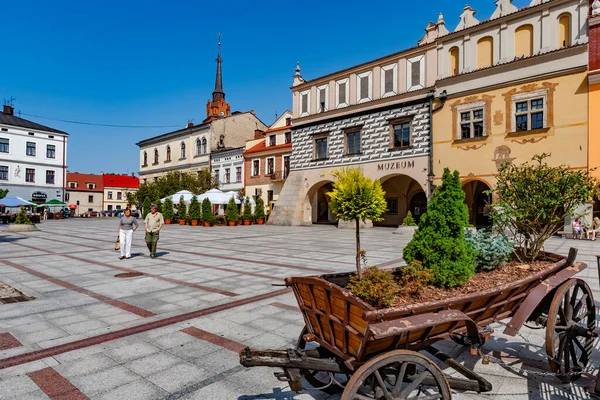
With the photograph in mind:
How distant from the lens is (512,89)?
1969 cm

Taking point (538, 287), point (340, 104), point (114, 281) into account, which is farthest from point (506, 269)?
point (340, 104)

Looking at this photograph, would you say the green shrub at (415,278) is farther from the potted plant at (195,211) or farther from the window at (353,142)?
the potted plant at (195,211)

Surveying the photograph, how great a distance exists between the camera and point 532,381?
344cm

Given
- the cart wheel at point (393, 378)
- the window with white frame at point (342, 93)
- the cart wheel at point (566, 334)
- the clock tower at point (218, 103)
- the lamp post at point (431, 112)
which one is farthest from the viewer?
the clock tower at point (218, 103)

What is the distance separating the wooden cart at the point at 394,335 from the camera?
235cm

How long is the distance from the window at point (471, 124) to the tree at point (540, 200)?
17.9 m

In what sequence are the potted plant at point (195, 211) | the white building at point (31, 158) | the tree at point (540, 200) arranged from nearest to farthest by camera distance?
1. the tree at point (540, 200)
2. the potted plant at point (195, 211)
3. the white building at point (31, 158)

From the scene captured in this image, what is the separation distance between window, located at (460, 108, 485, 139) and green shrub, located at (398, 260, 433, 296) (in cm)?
2028

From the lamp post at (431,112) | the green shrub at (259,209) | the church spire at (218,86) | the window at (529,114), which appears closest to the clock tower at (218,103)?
the church spire at (218,86)

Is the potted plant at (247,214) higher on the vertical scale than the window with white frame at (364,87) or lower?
lower

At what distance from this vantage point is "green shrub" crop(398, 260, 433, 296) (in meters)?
3.00

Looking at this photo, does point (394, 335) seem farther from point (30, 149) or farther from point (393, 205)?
point (30, 149)

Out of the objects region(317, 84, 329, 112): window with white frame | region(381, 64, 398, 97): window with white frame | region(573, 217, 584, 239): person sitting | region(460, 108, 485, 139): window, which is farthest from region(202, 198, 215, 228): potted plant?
region(573, 217, 584, 239): person sitting

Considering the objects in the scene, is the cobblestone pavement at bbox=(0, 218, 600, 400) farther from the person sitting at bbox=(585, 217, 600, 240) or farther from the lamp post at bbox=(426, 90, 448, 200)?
the lamp post at bbox=(426, 90, 448, 200)
